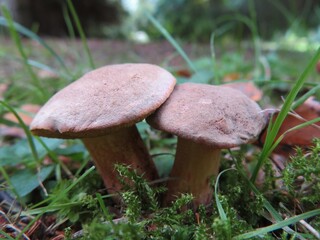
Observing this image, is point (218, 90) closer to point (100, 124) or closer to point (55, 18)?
point (100, 124)

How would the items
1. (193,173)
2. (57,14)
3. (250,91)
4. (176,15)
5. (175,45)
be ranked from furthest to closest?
(176,15), (57,14), (250,91), (175,45), (193,173)

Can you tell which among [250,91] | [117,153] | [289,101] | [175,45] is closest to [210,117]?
[289,101]

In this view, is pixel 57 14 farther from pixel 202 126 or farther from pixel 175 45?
pixel 202 126

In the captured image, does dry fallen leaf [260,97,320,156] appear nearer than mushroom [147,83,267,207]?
No

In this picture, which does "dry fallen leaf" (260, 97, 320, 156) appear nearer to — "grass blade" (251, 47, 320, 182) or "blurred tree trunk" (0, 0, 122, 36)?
"grass blade" (251, 47, 320, 182)

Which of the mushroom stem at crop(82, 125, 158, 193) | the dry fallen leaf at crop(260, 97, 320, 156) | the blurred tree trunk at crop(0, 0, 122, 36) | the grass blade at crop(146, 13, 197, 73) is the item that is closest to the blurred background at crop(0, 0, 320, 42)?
the blurred tree trunk at crop(0, 0, 122, 36)

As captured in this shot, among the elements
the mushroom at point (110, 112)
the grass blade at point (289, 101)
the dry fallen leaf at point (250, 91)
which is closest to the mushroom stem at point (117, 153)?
the mushroom at point (110, 112)
